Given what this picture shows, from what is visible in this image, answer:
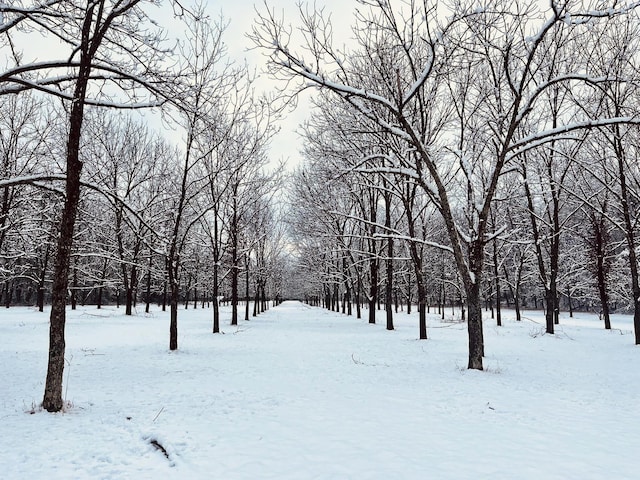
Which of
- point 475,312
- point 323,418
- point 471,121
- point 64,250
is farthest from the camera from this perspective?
point 471,121

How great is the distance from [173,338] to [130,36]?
8.88 meters

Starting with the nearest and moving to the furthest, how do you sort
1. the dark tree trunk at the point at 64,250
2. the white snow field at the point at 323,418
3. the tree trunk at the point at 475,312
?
the white snow field at the point at 323,418 → the dark tree trunk at the point at 64,250 → the tree trunk at the point at 475,312

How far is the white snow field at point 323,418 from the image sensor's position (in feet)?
13.4

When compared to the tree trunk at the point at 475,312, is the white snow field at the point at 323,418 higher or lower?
lower

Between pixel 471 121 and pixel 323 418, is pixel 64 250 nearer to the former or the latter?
pixel 323 418

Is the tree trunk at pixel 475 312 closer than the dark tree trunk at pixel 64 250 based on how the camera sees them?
No

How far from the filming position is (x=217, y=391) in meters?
7.29

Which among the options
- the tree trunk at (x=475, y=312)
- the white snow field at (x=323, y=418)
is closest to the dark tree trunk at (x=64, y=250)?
the white snow field at (x=323, y=418)

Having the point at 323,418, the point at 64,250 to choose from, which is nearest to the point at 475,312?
the point at 323,418

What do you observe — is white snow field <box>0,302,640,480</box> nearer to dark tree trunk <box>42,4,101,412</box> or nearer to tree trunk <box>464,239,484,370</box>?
tree trunk <box>464,239,484,370</box>

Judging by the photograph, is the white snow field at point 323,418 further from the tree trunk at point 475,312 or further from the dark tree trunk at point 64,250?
the dark tree trunk at point 64,250

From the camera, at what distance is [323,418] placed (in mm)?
5734

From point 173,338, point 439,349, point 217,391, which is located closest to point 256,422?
point 217,391

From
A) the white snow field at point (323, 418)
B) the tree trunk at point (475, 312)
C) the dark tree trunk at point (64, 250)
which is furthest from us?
the tree trunk at point (475, 312)
